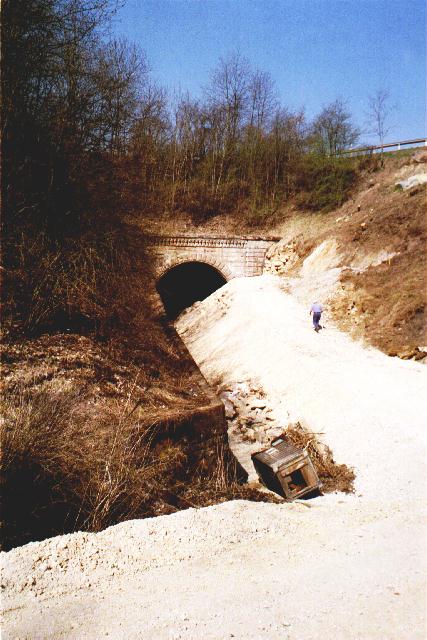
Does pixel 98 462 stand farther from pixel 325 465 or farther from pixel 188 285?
pixel 188 285

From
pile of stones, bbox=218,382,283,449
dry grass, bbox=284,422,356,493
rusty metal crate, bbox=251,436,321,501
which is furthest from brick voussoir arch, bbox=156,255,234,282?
rusty metal crate, bbox=251,436,321,501

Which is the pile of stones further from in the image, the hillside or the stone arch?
the stone arch

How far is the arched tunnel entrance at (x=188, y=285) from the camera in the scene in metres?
24.1

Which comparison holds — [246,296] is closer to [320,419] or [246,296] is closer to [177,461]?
[320,419]

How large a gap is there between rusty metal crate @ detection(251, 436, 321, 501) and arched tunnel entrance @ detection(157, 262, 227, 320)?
17580mm

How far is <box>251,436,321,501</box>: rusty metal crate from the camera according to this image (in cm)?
589

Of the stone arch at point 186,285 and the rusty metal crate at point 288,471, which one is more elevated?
the stone arch at point 186,285

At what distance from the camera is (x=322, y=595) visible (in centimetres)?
322

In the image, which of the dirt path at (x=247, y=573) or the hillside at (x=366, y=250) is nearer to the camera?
the dirt path at (x=247, y=573)

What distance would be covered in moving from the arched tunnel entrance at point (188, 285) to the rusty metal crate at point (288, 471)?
692 inches

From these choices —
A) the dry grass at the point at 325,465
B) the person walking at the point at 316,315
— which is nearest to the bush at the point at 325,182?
the person walking at the point at 316,315

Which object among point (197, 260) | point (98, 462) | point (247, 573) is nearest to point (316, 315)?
point (197, 260)

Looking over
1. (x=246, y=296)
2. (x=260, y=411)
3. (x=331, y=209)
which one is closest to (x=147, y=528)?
(x=260, y=411)

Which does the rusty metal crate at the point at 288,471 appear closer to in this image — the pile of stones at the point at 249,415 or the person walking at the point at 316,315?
the pile of stones at the point at 249,415
